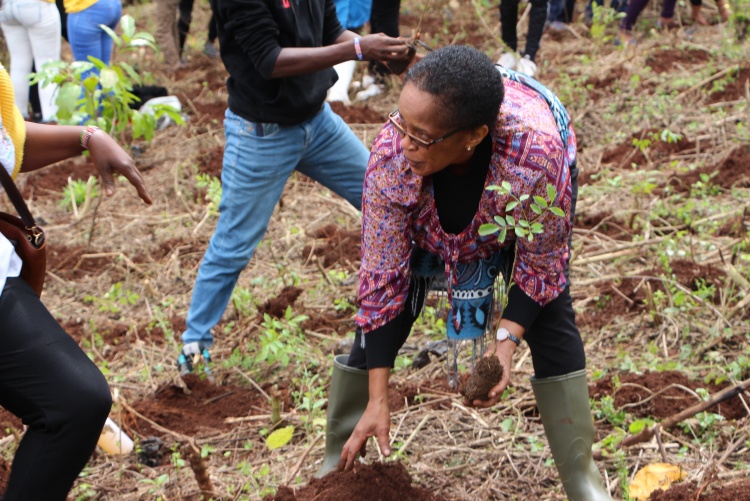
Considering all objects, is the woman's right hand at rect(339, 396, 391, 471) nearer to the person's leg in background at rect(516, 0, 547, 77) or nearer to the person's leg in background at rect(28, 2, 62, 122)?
the person's leg in background at rect(28, 2, 62, 122)

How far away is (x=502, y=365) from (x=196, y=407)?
1.74 m

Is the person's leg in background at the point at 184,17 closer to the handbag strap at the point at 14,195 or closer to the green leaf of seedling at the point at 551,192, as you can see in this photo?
the handbag strap at the point at 14,195

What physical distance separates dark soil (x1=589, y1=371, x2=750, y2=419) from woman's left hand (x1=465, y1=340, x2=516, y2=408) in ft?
3.50

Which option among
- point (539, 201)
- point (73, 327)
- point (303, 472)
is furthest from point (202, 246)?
point (539, 201)

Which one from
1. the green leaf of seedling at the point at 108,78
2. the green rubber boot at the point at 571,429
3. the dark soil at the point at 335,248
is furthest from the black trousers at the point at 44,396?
the green leaf of seedling at the point at 108,78

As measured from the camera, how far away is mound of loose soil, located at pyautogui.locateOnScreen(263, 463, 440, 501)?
269 centimetres

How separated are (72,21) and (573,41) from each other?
462 cm

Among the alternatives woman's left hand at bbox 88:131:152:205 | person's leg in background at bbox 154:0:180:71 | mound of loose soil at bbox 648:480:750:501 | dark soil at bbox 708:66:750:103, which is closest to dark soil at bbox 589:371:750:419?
mound of loose soil at bbox 648:480:750:501

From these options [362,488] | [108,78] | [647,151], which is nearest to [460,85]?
[362,488]

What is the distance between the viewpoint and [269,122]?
3441 mm

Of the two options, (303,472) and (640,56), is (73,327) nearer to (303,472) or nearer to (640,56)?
(303,472)

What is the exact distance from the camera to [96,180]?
6305 mm

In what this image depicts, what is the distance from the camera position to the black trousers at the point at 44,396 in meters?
2.05

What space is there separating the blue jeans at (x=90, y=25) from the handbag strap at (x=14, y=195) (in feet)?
13.7
